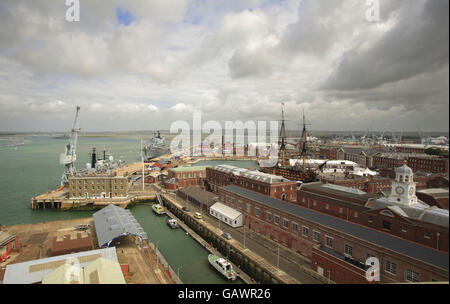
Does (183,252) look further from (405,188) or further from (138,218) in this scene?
(405,188)

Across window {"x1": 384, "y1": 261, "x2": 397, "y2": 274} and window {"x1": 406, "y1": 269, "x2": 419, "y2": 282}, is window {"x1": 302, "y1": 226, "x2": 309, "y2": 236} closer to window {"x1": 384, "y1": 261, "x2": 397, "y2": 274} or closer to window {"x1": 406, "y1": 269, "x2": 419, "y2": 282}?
window {"x1": 384, "y1": 261, "x2": 397, "y2": 274}

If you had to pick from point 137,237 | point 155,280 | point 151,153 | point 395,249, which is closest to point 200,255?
point 137,237

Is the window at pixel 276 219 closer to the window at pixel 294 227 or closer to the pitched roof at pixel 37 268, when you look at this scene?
the window at pixel 294 227

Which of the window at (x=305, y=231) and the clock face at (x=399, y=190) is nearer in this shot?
the clock face at (x=399, y=190)

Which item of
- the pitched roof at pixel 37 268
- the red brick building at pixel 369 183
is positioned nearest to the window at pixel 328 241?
the red brick building at pixel 369 183

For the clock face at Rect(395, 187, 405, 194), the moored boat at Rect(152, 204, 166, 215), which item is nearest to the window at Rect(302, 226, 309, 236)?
the clock face at Rect(395, 187, 405, 194)

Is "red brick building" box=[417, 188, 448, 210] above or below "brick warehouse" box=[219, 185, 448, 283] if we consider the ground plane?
above
